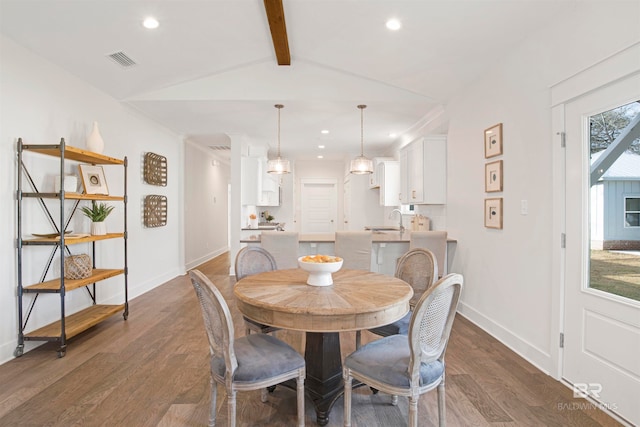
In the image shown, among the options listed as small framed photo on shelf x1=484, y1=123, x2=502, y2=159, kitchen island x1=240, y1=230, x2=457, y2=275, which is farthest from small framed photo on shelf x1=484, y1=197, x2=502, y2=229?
kitchen island x1=240, y1=230, x2=457, y2=275

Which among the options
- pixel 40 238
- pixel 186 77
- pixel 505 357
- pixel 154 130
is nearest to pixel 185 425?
pixel 40 238

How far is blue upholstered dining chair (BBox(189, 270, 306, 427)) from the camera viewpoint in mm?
1649

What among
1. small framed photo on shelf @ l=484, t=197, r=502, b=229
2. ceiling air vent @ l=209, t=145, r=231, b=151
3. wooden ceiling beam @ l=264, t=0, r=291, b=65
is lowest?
small framed photo on shelf @ l=484, t=197, r=502, b=229

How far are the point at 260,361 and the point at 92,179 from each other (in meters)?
2.82

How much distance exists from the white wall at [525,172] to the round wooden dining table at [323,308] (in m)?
1.31

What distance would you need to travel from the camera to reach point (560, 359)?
2.44 m

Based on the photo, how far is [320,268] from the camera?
203 centimetres

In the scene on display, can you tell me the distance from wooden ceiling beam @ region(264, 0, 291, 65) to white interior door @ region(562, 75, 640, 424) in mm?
2259

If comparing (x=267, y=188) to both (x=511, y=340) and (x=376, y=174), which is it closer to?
(x=376, y=174)

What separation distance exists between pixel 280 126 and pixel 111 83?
247cm

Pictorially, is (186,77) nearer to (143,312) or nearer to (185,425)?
(143,312)

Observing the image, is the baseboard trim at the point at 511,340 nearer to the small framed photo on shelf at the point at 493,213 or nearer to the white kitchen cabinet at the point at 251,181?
the small framed photo on shelf at the point at 493,213

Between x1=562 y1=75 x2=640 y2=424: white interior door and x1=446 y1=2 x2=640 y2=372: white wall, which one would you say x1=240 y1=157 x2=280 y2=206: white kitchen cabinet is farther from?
x1=562 y1=75 x2=640 y2=424: white interior door

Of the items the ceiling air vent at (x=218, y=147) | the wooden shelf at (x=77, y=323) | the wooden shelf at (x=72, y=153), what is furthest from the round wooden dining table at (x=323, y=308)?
the ceiling air vent at (x=218, y=147)
